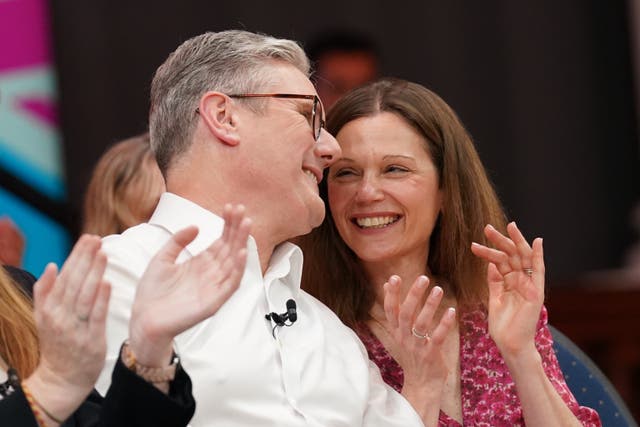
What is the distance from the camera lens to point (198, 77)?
2.63 m

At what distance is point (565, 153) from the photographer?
5.88 metres

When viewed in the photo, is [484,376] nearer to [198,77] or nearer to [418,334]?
[418,334]

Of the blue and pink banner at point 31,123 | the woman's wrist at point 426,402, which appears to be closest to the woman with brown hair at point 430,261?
the woman's wrist at point 426,402

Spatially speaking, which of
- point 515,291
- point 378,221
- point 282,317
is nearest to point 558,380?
point 515,291

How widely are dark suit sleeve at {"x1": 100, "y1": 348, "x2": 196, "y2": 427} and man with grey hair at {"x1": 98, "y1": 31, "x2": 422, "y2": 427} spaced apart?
336 mm

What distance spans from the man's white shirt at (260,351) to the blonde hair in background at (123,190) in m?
0.83

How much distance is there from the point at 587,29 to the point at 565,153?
1.88 ft

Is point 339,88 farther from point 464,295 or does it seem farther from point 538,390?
point 538,390

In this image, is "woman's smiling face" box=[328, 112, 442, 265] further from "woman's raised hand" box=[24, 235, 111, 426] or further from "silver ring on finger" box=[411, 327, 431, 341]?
"woman's raised hand" box=[24, 235, 111, 426]

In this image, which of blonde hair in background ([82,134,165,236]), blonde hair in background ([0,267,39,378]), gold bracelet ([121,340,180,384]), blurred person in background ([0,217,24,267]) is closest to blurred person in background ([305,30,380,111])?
blonde hair in background ([82,134,165,236])

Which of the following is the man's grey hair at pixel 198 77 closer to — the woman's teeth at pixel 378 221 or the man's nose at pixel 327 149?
the man's nose at pixel 327 149

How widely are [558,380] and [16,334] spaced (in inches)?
45.5

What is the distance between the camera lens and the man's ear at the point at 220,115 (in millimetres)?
2578

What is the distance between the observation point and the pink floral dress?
273cm
